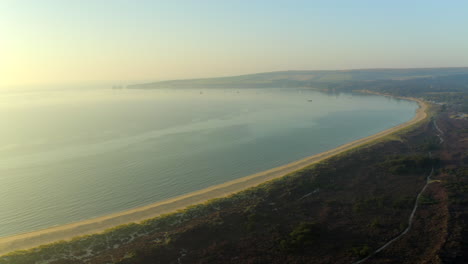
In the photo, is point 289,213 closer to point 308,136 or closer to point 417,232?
point 417,232

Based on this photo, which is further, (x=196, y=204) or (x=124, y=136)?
(x=124, y=136)

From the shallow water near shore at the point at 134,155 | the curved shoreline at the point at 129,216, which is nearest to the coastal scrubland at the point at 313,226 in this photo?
the curved shoreline at the point at 129,216

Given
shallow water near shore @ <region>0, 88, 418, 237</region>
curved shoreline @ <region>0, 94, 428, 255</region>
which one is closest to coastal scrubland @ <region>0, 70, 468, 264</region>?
curved shoreline @ <region>0, 94, 428, 255</region>

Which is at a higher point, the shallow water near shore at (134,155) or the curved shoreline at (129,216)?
the shallow water near shore at (134,155)

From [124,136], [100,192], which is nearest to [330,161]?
[100,192]

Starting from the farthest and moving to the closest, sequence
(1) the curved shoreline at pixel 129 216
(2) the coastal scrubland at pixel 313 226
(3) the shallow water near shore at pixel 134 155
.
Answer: (3) the shallow water near shore at pixel 134 155
(1) the curved shoreline at pixel 129 216
(2) the coastal scrubland at pixel 313 226

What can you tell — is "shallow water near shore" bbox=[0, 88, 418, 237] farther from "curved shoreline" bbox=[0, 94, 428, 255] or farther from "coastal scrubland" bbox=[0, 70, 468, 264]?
"coastal scrubland" bbox=[0, 70, 468, 264]

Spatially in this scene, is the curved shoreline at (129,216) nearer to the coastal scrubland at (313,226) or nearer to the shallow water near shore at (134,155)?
the shallow water near shore at (134,155)

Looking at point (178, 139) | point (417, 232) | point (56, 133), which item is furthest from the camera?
point (56, 133)
